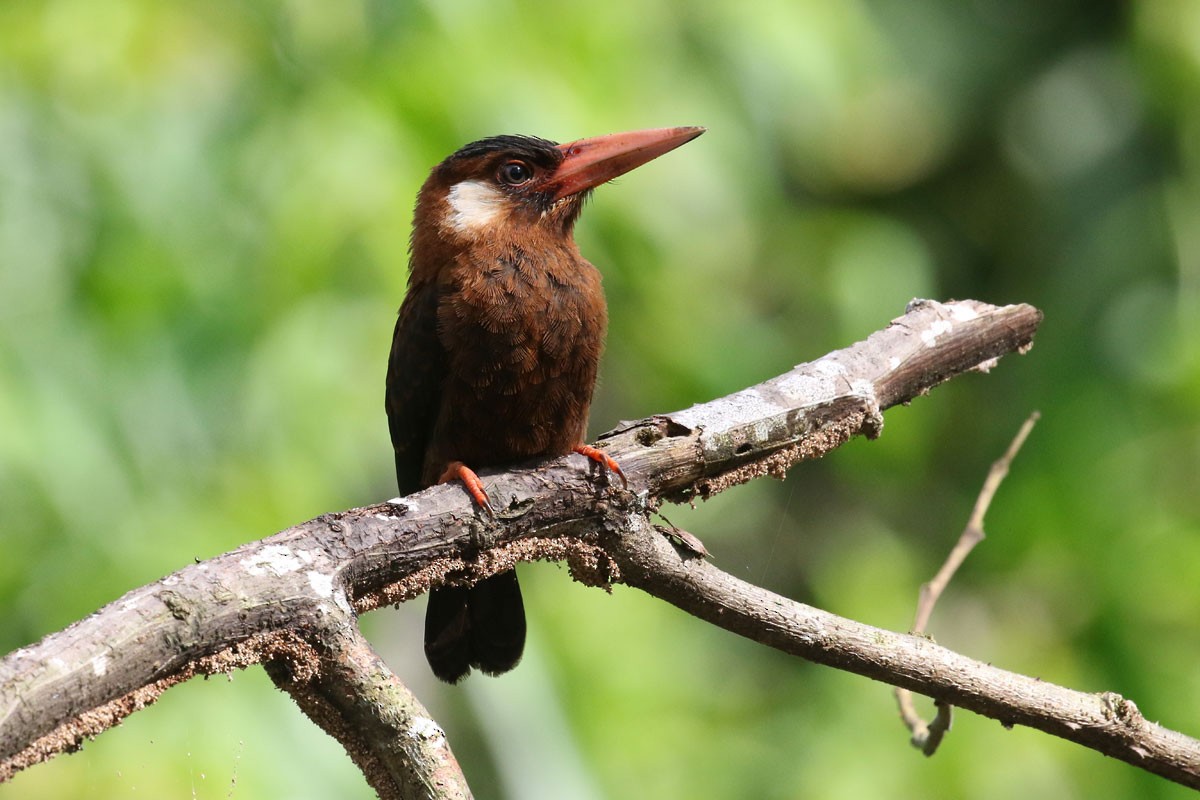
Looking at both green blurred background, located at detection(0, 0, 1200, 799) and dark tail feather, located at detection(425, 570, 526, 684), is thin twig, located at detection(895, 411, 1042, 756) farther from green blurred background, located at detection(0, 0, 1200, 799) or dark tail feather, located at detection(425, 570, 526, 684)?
green blurred background, located at detection(0, 0, 1200, 799)

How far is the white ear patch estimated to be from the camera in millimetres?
2816

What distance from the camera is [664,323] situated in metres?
4.04

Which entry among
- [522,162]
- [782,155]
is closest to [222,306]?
[522,162]

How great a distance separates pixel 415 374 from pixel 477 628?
52 cm

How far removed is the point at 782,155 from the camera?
5.38 meters

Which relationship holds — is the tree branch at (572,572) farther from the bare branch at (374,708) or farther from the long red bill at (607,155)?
the long red bill at (607,155)

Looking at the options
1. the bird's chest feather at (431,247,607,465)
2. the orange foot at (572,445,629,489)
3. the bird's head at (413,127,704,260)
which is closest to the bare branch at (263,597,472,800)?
the orange foot at (572,445,629,489)

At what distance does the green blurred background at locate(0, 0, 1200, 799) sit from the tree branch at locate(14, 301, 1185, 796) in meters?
0.89

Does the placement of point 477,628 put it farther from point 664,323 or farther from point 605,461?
point 664,323

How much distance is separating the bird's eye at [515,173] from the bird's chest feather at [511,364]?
35cm

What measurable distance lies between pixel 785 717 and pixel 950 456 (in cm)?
136

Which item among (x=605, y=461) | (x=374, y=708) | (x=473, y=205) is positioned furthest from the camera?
(x=473, y=205)

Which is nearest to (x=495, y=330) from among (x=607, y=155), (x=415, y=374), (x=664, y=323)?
(x=415, y=374)

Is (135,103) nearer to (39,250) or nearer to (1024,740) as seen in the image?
(39,250)
